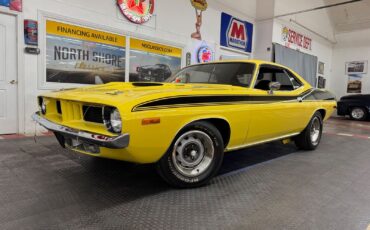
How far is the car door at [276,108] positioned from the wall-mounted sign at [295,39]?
8052 mm

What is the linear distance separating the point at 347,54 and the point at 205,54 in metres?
9.96

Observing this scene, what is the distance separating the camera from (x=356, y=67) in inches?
546

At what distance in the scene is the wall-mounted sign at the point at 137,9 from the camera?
244 inches

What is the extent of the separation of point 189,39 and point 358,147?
5.03 metres

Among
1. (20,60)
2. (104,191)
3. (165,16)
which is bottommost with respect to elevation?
(104,191)

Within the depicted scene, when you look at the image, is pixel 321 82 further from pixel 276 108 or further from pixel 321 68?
pixel 276 108

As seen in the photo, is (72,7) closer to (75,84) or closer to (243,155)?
(75,84)

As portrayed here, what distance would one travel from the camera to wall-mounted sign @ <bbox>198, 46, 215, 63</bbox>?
8273 millimetres

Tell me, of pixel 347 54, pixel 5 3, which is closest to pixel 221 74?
pixel 5 3

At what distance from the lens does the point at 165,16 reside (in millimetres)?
7152

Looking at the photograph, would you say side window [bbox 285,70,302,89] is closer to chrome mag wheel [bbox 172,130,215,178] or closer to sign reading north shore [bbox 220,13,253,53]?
chrome mag wheel [bbox 172,130,215,178]

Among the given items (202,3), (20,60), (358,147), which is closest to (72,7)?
(20,60)

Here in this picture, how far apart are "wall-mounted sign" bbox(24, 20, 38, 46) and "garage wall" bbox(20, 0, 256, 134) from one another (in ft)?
0.36

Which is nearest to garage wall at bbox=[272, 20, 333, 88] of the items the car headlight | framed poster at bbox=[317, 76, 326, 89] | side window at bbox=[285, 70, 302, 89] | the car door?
framed poster at bbox=[317, 76, 326, 89]
